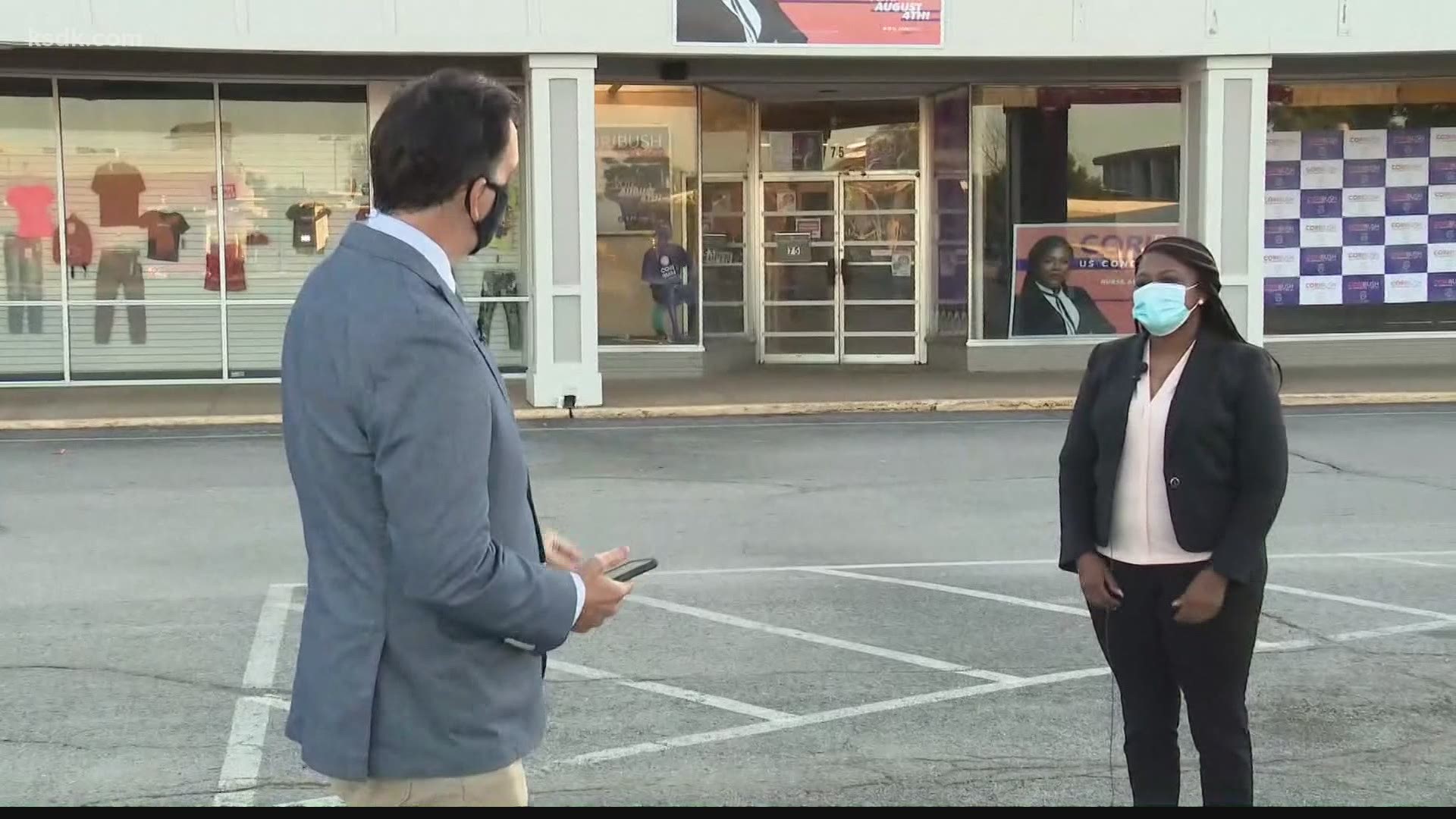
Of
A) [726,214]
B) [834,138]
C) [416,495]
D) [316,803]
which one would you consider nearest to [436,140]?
[416,495]

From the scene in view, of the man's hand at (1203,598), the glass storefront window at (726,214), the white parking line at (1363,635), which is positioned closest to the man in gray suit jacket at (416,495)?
the man's hand at (1203,598)

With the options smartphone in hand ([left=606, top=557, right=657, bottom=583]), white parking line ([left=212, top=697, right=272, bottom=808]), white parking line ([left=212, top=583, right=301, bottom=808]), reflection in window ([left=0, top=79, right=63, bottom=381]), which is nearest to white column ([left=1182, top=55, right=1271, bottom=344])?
white parking line ([left=212, top=583, right=301, bottom=808])

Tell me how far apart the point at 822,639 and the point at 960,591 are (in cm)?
123

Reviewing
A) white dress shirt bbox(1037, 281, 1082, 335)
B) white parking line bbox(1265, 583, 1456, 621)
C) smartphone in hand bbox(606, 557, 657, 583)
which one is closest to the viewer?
smartphone in hand bbox(606, 557, 657, 583)

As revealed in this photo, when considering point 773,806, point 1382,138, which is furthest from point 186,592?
point 1382,138

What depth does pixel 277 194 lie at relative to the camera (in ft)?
57.0

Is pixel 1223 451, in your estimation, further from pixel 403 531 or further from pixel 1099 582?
pixel 403 531

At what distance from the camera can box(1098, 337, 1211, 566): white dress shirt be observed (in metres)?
4.03

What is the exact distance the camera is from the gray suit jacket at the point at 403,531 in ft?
7.43

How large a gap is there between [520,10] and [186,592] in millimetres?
8607

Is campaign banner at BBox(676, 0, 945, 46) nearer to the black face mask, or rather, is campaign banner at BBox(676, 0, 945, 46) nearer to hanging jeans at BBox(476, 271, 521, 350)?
hanging jeans at BBox(476, 271, 521, 350)

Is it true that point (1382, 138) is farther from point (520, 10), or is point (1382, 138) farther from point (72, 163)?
point (72, 163)

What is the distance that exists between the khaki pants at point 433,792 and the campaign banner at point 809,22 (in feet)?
44.2

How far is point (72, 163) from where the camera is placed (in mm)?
16938
